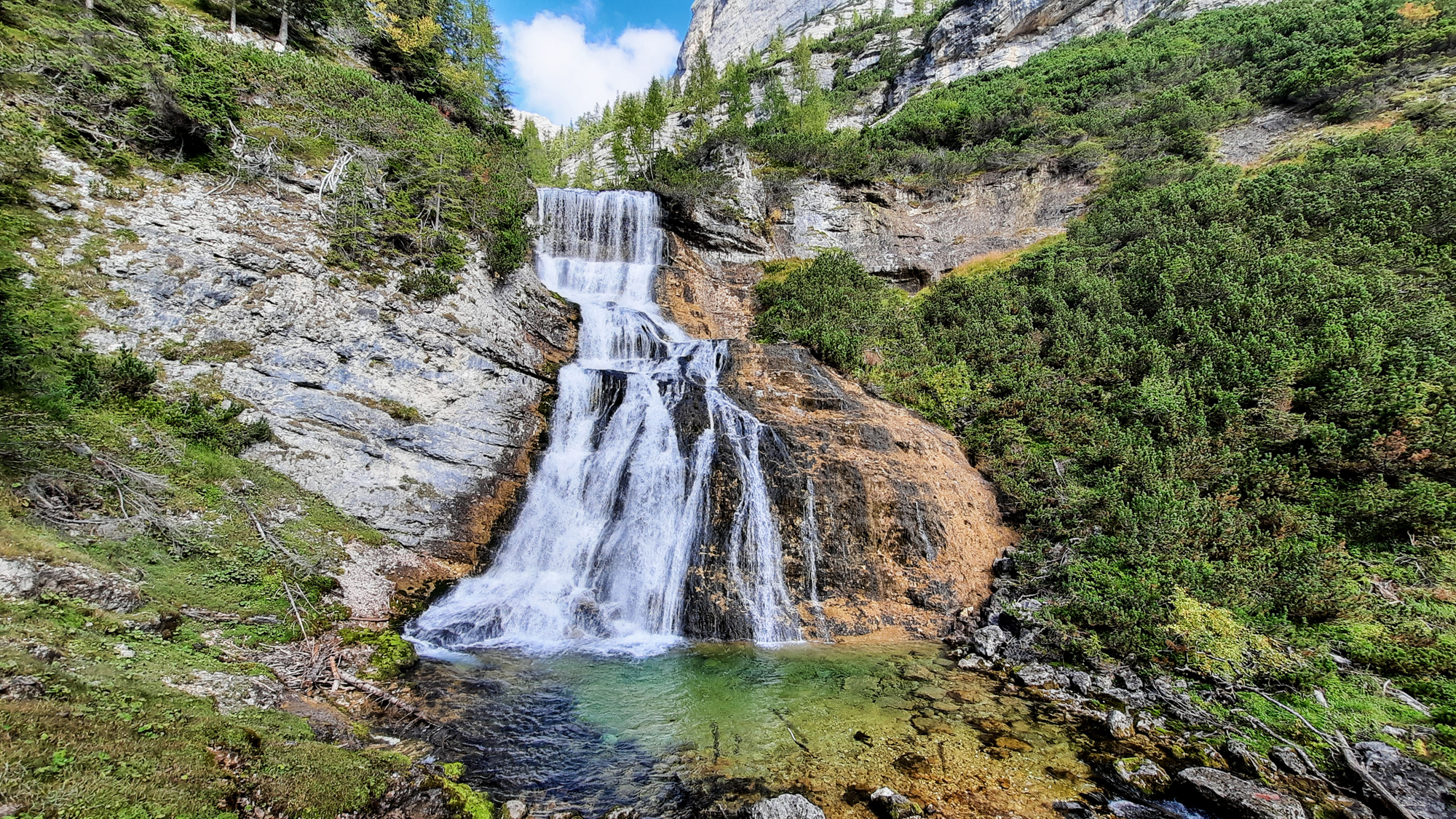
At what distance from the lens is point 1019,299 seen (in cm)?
Result: 2077

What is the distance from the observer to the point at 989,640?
10.4 metres

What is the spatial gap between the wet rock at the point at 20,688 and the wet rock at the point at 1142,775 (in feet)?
34.8

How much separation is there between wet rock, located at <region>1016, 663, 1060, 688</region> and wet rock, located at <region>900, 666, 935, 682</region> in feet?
5.07

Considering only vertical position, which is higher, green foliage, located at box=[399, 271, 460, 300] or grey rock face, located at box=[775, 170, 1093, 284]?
grey rock face, located at box=[775, 170, 1093, 284]

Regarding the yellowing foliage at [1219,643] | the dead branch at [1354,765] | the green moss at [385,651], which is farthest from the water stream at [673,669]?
the yellowing foliage at [1219,643]

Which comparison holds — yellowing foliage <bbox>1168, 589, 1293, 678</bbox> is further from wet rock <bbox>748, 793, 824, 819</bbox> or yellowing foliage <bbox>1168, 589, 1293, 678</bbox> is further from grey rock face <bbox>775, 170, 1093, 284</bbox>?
grey rock face <bbox>775, 170, 1093, 284</bbox>

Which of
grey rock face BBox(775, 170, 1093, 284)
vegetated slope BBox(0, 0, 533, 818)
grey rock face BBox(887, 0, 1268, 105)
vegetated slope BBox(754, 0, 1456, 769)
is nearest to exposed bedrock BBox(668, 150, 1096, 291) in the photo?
grey rock face BBox(775, 170, 1093, 284)

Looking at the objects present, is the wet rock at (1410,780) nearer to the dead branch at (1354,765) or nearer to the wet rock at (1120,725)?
the dead branch at (1354,765)

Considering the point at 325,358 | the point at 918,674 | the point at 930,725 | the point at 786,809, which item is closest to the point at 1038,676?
the point at 918,674

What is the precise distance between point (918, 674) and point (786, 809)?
5.15 m

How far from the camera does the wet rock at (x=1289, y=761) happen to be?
627cm

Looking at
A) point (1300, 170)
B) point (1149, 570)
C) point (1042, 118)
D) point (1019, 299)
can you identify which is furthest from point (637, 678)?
point (1042, 118)

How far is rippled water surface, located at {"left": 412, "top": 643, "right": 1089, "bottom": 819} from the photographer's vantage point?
599 centimetres

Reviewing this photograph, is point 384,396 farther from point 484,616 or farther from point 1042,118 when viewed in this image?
point 1042,118
